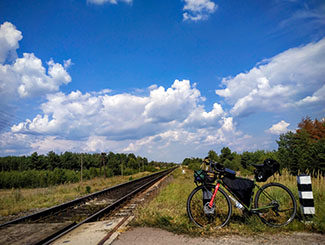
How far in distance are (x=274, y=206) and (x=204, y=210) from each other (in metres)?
1.42

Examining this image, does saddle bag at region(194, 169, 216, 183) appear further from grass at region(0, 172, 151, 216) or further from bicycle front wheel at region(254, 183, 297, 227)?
grass at region(0, 172, 151, 216)

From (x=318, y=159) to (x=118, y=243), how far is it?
30.7m

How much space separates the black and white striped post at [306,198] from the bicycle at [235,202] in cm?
16

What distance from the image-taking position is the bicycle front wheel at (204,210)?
4.33 metres

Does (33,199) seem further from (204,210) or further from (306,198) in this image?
(306,198)

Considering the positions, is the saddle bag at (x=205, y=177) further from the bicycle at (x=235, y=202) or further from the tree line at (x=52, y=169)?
the tree line at (x=52, y=169)

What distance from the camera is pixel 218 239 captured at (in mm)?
3693

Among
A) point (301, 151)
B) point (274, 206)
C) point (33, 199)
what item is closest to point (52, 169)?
point (33, 199)

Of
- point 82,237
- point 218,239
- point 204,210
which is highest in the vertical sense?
point 204,210

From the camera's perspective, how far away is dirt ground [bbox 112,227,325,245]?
11.3 feet

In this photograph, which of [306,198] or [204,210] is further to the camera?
[204,210]

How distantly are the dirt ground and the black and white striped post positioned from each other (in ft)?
1.89

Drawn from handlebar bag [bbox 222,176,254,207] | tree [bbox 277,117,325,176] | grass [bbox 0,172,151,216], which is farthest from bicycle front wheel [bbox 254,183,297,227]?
grass [bbox 0,172,151,216]

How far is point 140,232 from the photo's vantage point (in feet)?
14.3
